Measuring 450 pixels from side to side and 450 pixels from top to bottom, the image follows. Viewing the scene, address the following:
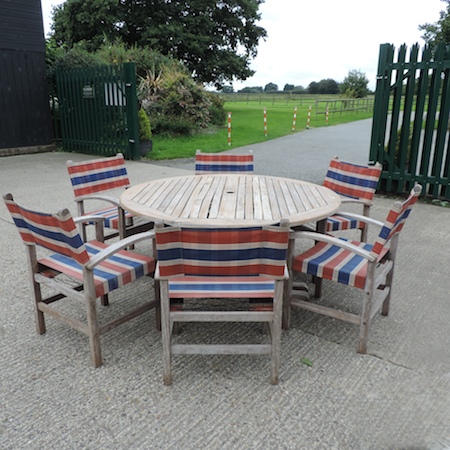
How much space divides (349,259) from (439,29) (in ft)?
78.7

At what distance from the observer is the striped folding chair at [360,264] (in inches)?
102

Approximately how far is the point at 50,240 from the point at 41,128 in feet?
34.6

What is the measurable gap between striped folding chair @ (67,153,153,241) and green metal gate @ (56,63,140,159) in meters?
5.91

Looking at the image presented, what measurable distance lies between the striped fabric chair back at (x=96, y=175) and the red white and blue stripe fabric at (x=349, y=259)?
216 centimetres

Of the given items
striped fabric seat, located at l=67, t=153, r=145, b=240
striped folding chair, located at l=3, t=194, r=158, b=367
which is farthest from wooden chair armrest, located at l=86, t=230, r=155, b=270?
striped fabric seat, located at l=67, t=153, r=145, b=240

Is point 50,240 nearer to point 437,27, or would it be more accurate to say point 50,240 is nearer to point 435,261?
point 435,261

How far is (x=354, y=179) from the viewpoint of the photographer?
13.2ft

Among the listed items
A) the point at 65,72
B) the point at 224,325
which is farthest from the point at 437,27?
the point at 224,325

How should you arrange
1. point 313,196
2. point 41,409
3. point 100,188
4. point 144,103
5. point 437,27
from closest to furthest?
point 41,409 < point 313,196 < point 100,188 < point 144,103 < point 437,27

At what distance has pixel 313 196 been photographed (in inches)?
133

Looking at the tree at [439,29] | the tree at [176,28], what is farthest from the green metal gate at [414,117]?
the tree at [176,28]

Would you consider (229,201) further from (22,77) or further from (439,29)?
(439,29)

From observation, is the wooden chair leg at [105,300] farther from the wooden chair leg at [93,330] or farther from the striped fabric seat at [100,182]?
the wooden chair leg at [93,330]

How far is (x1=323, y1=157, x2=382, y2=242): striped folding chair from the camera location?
12.3 ft
